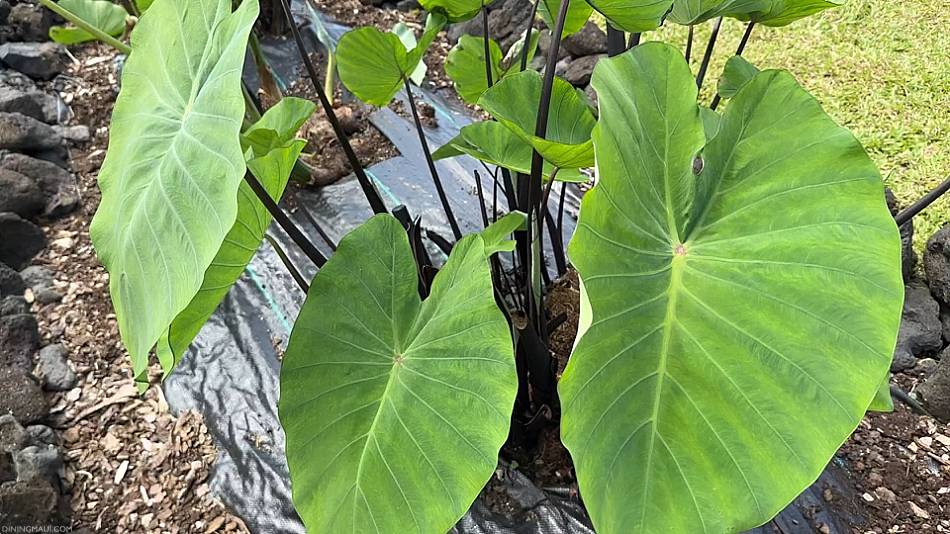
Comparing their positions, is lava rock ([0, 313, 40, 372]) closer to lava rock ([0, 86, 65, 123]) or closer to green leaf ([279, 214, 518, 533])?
lava rock ([0, 86, 65, 123])

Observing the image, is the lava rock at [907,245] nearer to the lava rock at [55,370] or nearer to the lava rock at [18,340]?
the lava rock at [55,370]

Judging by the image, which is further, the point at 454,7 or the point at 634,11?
the point at 454,7

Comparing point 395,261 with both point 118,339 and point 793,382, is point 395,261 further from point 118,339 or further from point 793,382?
point 118,339

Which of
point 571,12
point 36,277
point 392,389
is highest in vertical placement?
point 571,12

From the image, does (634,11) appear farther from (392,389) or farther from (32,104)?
(32,104)

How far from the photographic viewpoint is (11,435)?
1613 millimetres

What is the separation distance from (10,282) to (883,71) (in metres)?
3.12

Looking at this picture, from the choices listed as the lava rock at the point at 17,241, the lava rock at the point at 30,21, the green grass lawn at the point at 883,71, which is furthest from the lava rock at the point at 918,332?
the lava rock at the point at 30,21

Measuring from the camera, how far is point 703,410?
74cm

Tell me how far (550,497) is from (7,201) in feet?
6.95

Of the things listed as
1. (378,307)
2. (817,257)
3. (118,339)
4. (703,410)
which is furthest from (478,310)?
(118,339)

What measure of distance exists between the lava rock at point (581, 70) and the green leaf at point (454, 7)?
1.42 meters

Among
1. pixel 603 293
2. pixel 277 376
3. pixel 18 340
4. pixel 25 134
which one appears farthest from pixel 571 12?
pixel 25 134

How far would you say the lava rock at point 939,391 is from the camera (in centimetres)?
158
